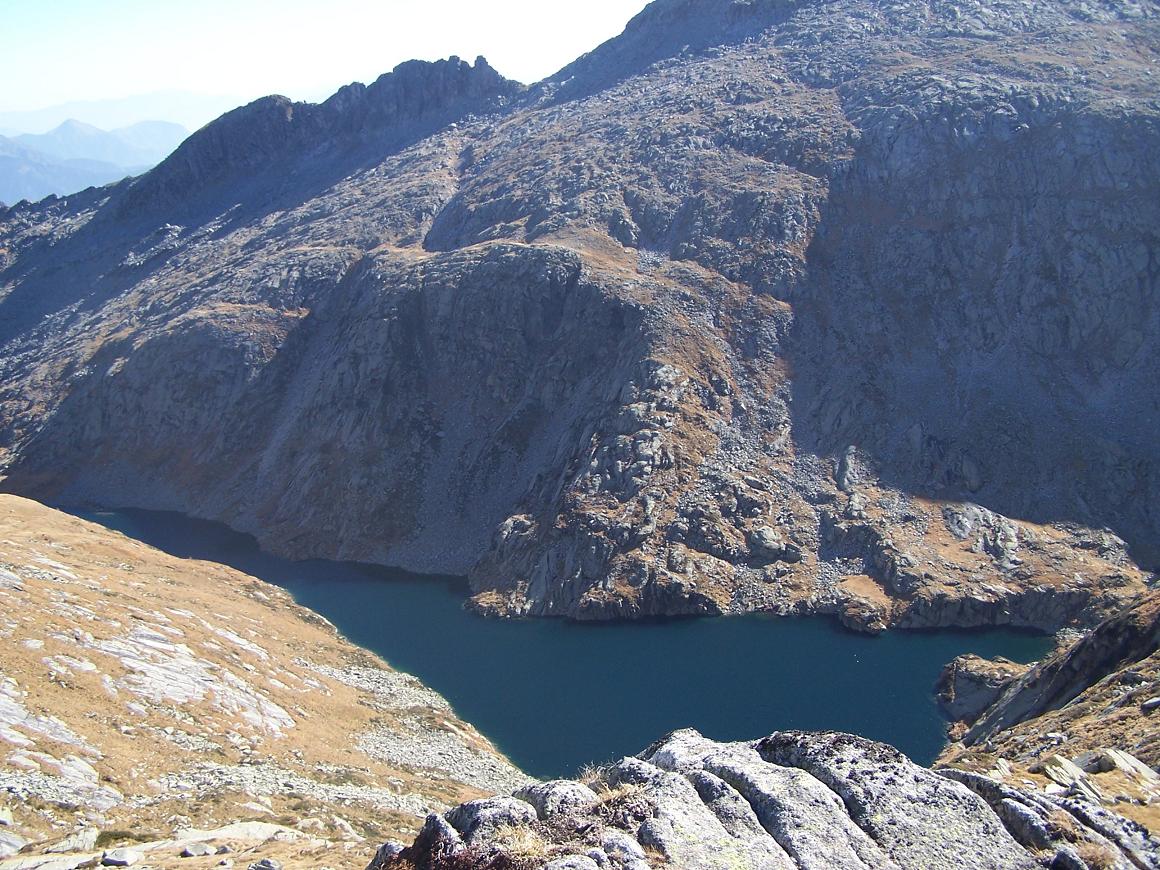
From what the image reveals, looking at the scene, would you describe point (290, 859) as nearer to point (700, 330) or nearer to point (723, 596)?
point (723, 596)

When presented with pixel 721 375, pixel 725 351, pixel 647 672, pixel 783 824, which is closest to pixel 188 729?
pixel 783 824

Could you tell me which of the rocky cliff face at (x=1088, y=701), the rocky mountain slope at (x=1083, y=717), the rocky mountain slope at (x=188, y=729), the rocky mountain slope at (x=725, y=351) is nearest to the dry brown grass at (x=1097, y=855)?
the rocky mountain slope at (x=1083, y=717)

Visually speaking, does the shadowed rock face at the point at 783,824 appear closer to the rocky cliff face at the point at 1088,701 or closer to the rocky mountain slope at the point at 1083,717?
the rocky mountain slope at the point at 1083,717

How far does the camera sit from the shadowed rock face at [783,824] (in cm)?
2023

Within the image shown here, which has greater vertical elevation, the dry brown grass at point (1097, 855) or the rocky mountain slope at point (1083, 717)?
the dry brown grass at point (1097, 855)

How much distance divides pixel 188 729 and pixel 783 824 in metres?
33.9

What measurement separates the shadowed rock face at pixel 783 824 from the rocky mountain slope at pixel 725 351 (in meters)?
56.5

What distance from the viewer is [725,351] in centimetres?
10175

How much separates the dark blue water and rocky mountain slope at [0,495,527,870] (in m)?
4.46

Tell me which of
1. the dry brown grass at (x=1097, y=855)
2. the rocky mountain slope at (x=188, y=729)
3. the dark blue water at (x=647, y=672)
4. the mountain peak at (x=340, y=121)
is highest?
the mountain peak at (x=340, y=121)

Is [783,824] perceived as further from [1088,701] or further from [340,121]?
[340,121]

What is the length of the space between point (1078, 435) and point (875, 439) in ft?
61.1

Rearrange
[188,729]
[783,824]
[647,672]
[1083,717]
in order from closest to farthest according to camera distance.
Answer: [783,824] < [1083,717] < [188,729] < [647,672]

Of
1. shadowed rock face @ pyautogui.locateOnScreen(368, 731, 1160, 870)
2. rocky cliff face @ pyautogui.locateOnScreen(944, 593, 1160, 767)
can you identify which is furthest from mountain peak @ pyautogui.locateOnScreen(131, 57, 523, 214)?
shadowed rock face @ pyautogui.locateOnScreen(368, 731, 1160, 870)
